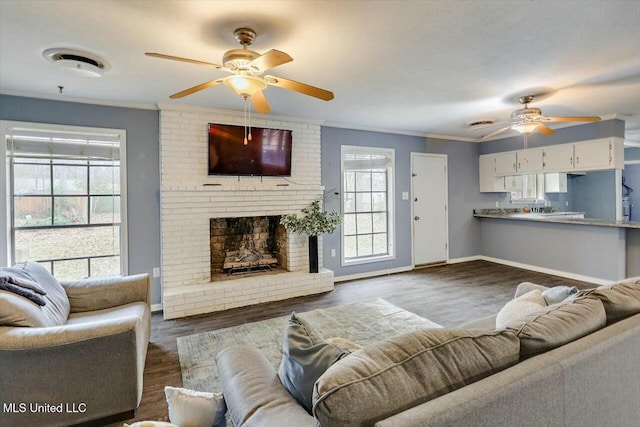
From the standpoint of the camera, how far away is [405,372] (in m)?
0.82

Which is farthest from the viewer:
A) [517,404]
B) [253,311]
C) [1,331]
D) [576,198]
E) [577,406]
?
[576,198]

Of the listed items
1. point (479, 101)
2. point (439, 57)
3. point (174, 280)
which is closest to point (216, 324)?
point (174, 280)

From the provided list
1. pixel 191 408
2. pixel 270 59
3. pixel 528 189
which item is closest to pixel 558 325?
pixel 191 408

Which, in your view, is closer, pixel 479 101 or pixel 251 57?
pixel 251 57

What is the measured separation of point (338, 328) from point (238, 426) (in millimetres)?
2300

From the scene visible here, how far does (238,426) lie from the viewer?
37.1 inches

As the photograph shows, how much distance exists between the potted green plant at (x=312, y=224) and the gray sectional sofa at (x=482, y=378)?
2.92m

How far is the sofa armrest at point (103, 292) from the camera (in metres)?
2.50

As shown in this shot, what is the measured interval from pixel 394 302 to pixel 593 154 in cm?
377

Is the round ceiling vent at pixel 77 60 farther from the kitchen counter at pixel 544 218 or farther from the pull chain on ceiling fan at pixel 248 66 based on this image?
the kitchen counter at pixel 544 218

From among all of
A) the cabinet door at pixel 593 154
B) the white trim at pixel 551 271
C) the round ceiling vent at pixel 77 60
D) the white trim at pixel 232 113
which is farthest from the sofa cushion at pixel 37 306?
the cabinet door at pixel 593 154

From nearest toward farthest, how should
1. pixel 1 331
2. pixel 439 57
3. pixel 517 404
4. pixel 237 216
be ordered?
pixel 517 404
pixel 1 331
pixel 439 57
pixel 237 216

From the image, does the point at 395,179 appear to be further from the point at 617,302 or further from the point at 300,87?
the point at 617,302

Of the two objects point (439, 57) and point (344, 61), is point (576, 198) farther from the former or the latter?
point (344, 61)
